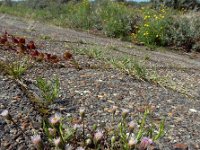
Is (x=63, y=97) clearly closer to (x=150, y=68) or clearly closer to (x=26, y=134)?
(x=26, y=134)

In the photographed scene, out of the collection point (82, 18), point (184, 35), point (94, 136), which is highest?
point (94, 136)

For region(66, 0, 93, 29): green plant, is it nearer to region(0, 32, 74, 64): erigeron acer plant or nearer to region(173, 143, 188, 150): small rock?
region(0, 32, 74, 64): erigeron acer plant

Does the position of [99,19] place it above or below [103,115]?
below

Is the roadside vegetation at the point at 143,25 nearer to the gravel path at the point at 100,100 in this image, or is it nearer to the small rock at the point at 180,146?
the gravel path at the point at 100,100

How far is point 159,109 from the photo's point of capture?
2.69 meters

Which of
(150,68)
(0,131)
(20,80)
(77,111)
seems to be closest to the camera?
(0,131)

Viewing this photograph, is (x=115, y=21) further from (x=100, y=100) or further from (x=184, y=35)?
(x=100, y=100)

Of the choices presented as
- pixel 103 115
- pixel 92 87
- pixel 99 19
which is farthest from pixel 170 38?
pixel 103 115

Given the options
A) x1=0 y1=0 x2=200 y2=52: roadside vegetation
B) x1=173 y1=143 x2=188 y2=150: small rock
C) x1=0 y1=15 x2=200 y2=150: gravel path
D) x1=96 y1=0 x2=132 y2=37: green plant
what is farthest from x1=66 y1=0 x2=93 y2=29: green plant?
x1=173 y1=143 x2=188 y2=150: small rock

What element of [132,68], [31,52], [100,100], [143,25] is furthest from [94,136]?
[143,25]

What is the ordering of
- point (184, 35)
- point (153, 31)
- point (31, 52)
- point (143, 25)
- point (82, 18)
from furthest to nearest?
point (82, 18), point (143, 25), point (153, 31), point (184, 35), point (31, 52)

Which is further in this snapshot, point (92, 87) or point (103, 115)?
point (92, 87)

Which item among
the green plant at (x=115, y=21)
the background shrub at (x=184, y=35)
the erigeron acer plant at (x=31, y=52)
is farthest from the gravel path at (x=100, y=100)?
the green plant at (x=115, y=21)

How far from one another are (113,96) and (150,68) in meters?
1.73
